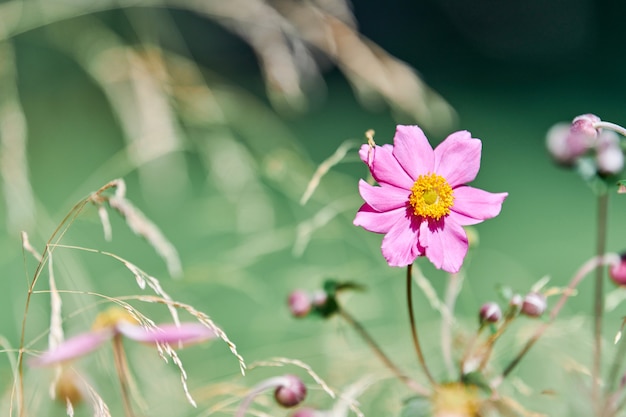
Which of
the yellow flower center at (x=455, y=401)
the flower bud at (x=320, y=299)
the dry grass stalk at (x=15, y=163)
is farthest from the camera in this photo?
the dry grass stalk at (x=15, y=163)

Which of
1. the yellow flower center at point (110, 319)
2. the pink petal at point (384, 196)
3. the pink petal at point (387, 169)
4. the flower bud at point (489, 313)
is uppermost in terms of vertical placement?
the pink petal at point (387, 169)

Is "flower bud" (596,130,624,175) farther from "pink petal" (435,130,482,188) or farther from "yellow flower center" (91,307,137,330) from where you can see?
"yellow flower center" (91,307,137,330)

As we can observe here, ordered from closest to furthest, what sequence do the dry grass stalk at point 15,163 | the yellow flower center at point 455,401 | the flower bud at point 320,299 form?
the yellow flower center at point 455,401 < the flower bud at point 320,299 < the dry grass stalk at point 15,163

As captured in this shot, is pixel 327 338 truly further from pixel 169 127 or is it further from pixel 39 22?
pixel 39 22

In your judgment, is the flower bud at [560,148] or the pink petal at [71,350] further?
the flower bud at [560,148]

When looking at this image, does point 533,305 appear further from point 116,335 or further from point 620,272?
point 116,335

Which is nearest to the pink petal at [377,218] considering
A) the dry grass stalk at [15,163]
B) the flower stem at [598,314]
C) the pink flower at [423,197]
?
the pink flower at [423,197]

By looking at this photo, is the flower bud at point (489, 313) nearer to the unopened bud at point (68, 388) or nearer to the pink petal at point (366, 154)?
the pink petal at point (366, 154)

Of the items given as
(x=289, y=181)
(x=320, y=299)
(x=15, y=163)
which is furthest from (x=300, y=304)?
(x=289, y=181)
